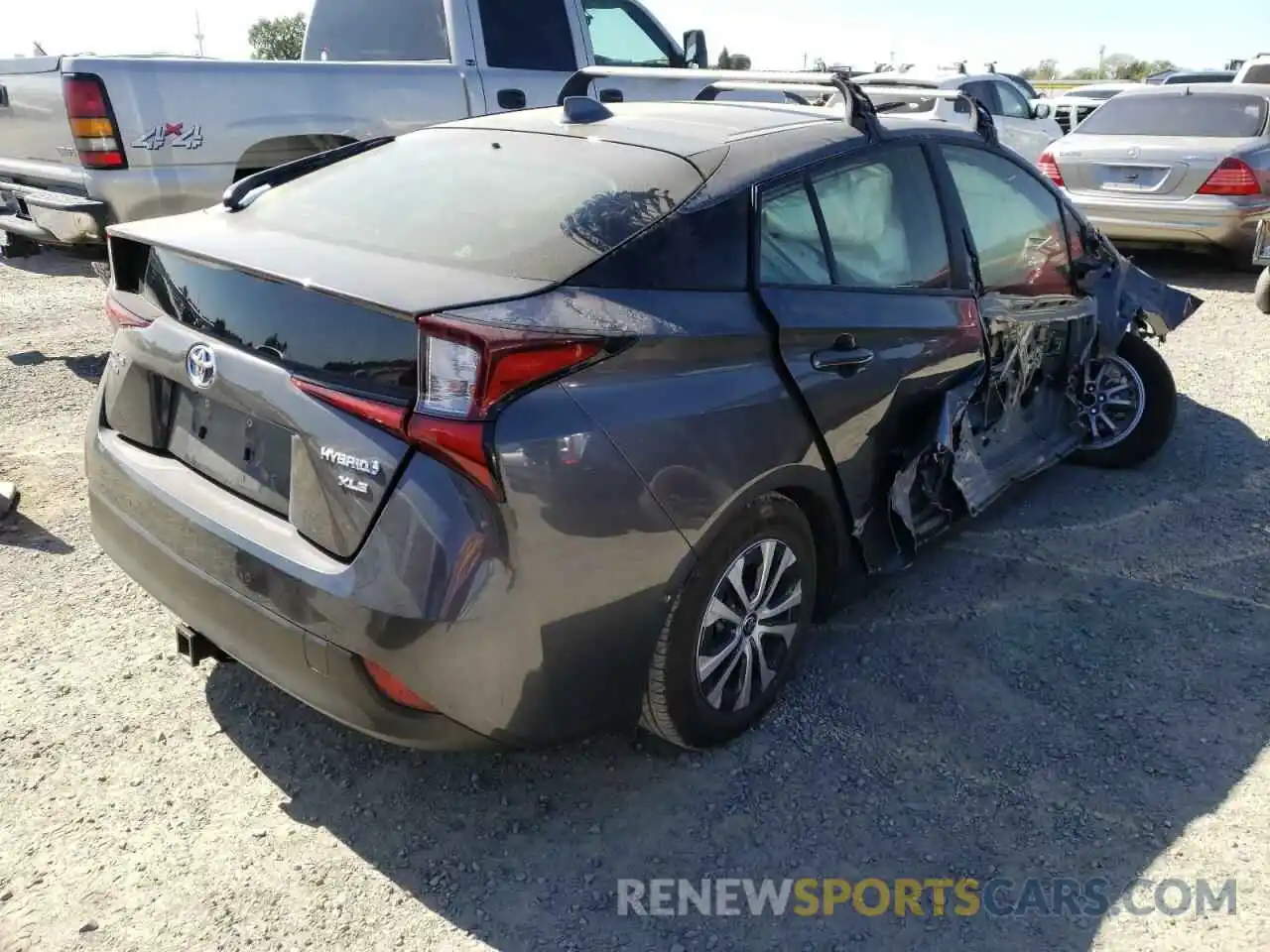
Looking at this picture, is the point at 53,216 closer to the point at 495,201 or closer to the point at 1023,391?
the point at 495,201

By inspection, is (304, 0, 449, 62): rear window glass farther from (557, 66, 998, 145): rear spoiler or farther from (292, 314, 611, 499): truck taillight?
(292, 314, 611, 499): truck taillight

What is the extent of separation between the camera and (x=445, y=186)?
118 inches

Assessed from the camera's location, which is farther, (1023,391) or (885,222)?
(1023,391)

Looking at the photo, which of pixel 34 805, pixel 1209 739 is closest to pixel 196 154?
pixel 34 805

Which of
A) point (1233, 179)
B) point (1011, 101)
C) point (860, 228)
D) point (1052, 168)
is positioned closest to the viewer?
point (860, 228)

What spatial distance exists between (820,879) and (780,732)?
0.58m

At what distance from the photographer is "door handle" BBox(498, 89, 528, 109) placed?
7.43 m

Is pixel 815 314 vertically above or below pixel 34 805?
above

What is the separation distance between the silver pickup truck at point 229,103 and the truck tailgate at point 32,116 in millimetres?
11

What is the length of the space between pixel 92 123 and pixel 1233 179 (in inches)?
332

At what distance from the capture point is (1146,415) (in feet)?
16.4

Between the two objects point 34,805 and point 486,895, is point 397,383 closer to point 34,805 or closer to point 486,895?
point 486,895

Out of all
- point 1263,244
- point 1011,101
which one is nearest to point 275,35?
point 1011,101

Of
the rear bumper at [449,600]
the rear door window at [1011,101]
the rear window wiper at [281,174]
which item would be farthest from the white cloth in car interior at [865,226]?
the rear door window at [1011,101]
